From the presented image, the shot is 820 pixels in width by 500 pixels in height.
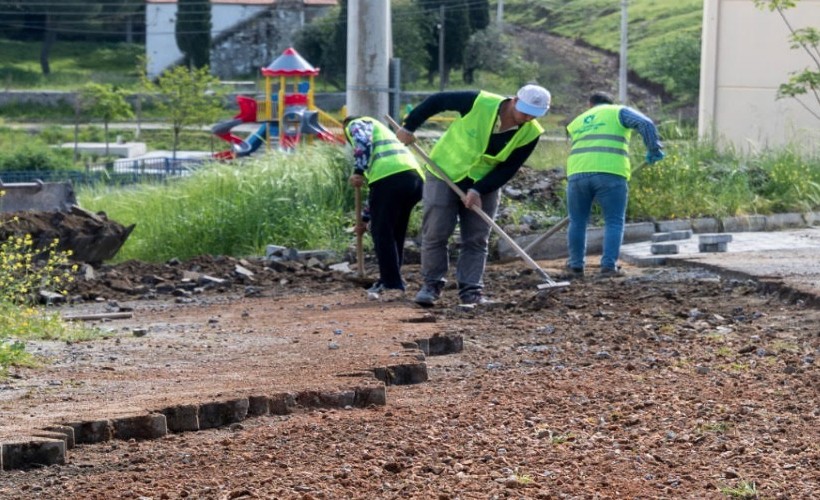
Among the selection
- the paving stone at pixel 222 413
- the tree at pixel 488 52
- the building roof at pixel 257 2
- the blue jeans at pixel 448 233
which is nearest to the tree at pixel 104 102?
the tree at pixel 488 52

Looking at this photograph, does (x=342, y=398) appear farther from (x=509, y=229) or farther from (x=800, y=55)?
(x=800, y=55)

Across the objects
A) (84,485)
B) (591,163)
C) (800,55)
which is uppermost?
(800,55)

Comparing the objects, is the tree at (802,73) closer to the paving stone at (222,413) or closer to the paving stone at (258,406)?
the paving stone at (258,406)

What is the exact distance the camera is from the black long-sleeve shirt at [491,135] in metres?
9.43

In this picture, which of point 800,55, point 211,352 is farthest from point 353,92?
point 800,55

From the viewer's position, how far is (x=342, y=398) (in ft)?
19.5

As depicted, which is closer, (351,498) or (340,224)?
(351,498)

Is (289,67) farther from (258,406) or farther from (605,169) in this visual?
(258,406)

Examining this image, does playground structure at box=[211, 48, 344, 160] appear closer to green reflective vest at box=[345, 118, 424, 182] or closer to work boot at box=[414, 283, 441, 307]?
green reflective vest at box=[345, 118, 424, 182]

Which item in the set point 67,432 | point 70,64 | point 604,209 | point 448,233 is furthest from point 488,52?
point 67,432

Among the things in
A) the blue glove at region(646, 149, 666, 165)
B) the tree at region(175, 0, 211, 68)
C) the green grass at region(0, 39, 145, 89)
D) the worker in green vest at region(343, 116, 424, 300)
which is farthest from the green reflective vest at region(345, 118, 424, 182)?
the tree at region(175, 0, 211, 68)

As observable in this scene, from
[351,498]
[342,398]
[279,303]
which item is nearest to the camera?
[351,498]

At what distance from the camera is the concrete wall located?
1795 centimetres

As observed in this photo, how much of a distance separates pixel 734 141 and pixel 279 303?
1015 centimetres
